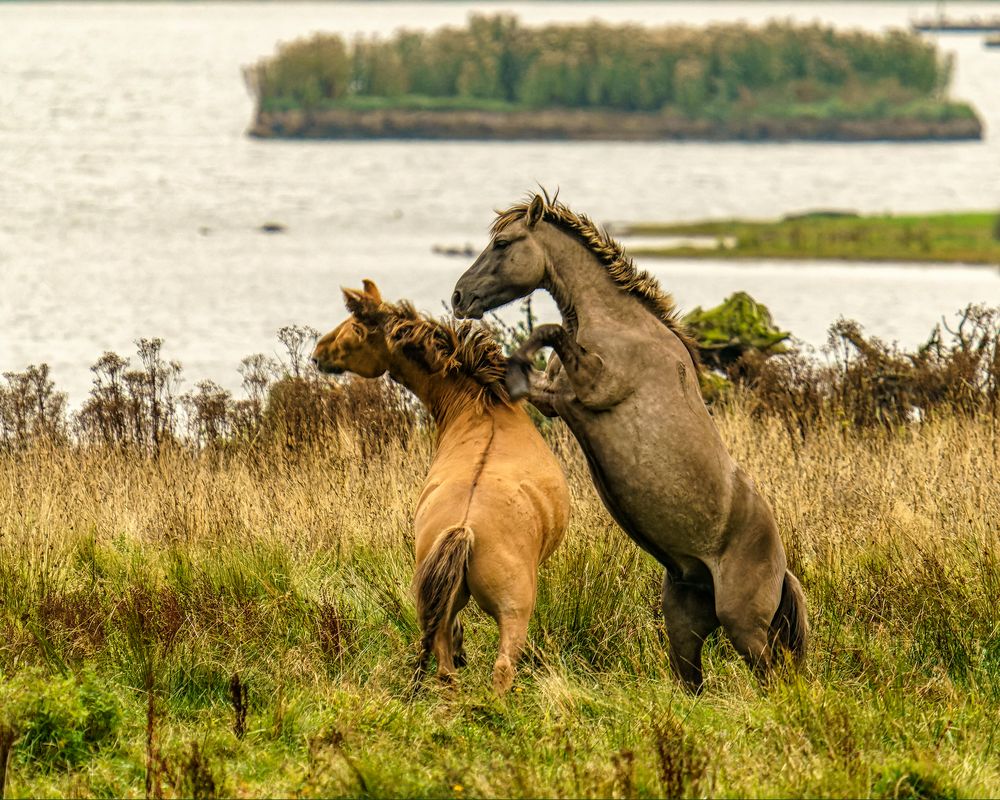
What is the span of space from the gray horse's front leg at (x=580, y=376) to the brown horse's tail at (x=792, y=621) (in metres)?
1.28

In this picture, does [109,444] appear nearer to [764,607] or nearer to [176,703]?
[176,703]

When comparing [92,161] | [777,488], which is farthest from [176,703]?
[92,161]

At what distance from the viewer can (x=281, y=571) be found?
9039 millimetres

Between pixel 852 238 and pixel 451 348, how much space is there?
148 ft

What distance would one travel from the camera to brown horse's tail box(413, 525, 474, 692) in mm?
6676

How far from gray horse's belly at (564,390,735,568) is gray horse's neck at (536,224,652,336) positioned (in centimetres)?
39

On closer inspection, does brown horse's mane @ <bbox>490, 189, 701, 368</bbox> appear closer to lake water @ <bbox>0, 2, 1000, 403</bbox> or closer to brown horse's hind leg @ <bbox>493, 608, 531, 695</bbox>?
brown horse's hind leg @ <bbox>493, 608, 531, 695</bbox>

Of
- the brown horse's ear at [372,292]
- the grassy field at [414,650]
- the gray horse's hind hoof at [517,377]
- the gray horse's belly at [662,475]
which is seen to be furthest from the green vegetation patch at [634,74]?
the gray horse's hind hoof at [517,377]

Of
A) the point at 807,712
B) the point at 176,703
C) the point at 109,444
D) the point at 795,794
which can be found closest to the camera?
the point at 795,794

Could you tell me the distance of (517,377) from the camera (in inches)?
261

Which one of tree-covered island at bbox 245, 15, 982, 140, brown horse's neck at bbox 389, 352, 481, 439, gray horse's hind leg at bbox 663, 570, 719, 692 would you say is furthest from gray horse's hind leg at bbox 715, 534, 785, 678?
tree-covered island at bbox 245, 15, 982, 140

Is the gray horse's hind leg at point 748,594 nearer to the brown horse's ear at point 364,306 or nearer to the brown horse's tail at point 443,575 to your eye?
the brown horse's tail at point 443,575

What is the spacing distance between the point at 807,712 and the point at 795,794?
732 millimetres

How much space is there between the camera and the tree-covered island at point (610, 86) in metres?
115
